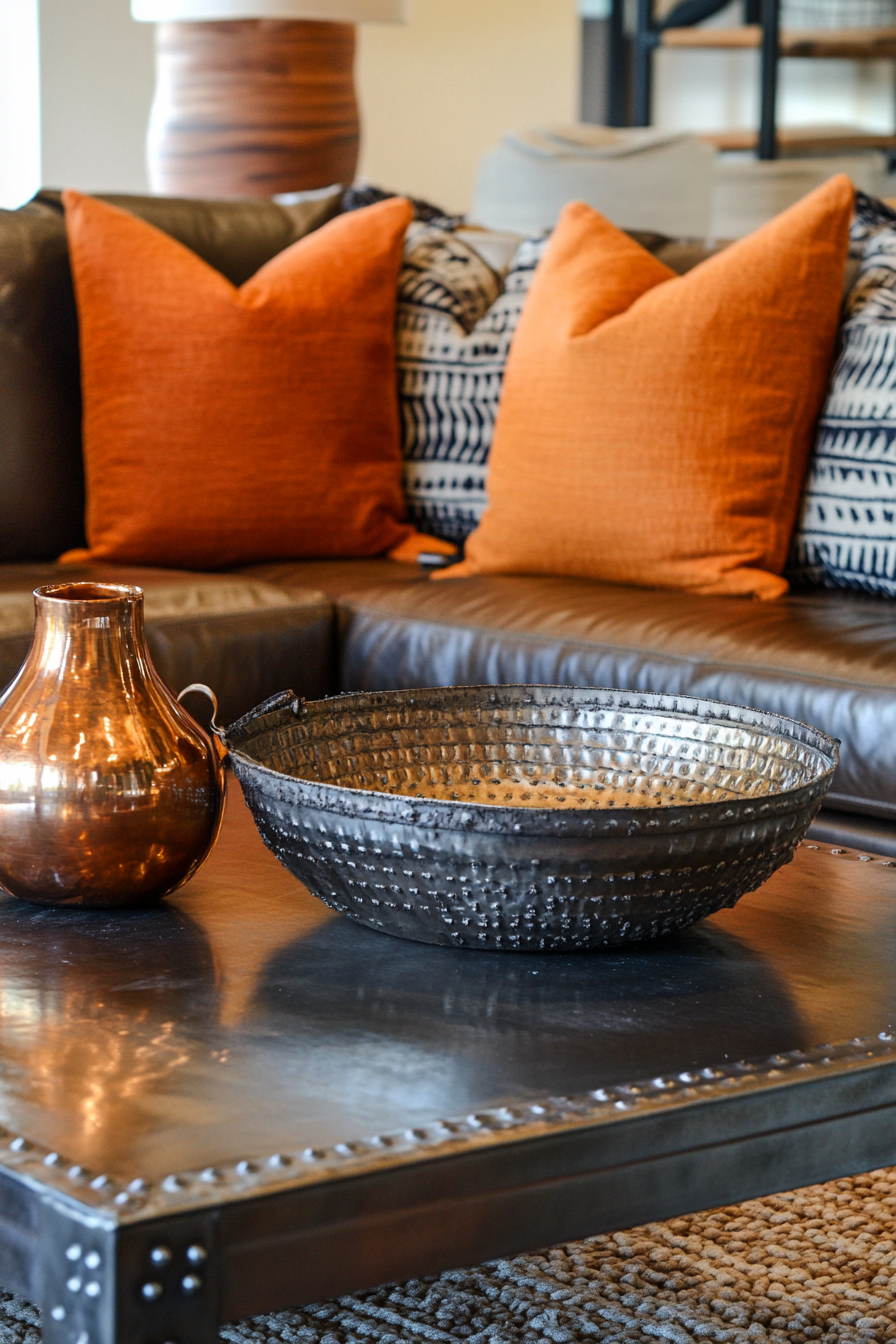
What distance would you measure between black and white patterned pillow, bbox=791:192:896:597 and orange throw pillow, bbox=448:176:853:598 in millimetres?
31

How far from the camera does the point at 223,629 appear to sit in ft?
6.79

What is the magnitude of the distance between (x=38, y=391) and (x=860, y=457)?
121 centimetres

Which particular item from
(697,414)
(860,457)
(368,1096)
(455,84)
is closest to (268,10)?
(697,414)

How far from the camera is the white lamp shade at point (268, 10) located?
10.8 ft

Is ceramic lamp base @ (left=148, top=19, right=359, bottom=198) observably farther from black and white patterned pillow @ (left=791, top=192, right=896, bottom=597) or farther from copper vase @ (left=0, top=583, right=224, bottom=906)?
copper vase @ (left=0, top=583, right=224, bottom=906)

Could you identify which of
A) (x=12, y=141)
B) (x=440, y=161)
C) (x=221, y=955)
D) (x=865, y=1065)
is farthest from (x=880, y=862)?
(x=440, y=161)

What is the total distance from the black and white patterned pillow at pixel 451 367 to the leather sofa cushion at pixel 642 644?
228 mm

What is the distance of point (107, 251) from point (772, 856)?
1755 millimetres

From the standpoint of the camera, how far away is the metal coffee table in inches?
24.9

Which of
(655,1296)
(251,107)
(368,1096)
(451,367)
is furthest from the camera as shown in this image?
(251,107)

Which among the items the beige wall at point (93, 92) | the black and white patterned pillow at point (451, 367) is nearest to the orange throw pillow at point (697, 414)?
the black and white patterned pillow at point (451, 367)

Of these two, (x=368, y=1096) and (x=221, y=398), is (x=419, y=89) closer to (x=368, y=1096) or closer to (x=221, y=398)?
(x=221, y=398)

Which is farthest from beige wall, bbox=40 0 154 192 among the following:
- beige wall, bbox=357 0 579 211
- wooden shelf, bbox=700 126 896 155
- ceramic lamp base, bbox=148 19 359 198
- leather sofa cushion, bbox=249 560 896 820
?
leather sofa cushion, bbox=249 560 896 820

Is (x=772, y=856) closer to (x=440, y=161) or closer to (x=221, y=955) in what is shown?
(x=221, y=955)
